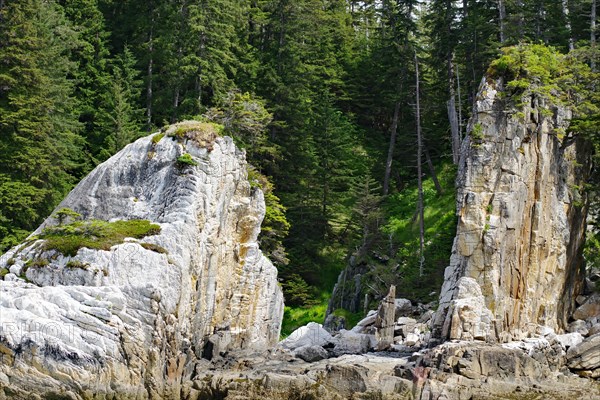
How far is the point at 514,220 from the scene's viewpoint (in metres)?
27.4

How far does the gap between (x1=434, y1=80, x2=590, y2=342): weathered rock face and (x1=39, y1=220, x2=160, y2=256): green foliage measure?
387 inches

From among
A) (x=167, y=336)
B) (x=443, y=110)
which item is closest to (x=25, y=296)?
(x=167, y=336)

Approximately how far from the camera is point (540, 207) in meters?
27.9

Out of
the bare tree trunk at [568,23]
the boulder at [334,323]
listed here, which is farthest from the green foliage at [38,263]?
the bare tree trunk at [568,23]

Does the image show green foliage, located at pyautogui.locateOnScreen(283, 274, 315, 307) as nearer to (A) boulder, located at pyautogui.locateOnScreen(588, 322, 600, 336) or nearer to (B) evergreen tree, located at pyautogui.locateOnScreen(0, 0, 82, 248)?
(B) evergreen tree, located at pyautogui.locateOnScreen(0, 0, 82, 248)

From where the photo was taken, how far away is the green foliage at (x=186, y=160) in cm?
2583

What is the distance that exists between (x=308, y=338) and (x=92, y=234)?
9362 mm

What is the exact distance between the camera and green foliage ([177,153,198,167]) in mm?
25828

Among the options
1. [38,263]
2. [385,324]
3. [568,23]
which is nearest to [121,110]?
[38,263]

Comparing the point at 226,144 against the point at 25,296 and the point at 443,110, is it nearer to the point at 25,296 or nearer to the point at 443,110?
the point at 25,296

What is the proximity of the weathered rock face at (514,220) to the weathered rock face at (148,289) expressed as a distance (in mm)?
7166

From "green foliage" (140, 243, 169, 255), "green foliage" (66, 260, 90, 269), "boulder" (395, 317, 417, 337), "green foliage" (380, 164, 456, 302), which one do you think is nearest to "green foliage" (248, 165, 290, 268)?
"green foliage" (380, 164, 456, 302)

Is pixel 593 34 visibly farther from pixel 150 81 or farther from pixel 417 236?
pixel 150 81

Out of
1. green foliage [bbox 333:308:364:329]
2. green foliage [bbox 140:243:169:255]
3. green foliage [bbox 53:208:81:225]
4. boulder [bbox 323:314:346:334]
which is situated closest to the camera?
green foliage [bbox 140:243:169:255]
